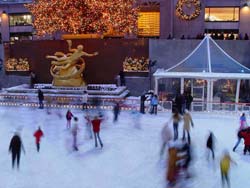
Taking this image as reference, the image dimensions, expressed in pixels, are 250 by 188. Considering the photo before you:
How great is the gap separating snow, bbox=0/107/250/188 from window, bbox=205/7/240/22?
20.5 meters

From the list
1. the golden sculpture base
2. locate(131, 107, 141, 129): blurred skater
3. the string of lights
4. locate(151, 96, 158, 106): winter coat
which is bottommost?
locate(131, 107, 141, 129): blurred skater

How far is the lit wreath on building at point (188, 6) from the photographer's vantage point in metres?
33.1

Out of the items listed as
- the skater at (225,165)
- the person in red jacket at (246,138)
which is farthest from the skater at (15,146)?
the person in red jacket at (246,138)

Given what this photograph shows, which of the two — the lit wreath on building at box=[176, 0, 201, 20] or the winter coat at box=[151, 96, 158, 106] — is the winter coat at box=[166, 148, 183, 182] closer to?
the winter coat at box=[151, 96, 158, 106]

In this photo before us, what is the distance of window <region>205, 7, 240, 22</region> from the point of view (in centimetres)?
3753

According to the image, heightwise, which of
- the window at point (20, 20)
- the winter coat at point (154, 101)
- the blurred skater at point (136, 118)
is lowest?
the blurred skater at point (136, 118)

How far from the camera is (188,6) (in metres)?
33.9

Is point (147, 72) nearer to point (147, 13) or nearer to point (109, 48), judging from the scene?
point (109, 48)

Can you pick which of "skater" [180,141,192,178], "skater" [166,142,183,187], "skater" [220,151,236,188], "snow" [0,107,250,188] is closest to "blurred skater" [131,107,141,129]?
"snow" [0,107,250,188]

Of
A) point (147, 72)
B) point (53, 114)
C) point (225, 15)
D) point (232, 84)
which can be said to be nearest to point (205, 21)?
point (225, 15)

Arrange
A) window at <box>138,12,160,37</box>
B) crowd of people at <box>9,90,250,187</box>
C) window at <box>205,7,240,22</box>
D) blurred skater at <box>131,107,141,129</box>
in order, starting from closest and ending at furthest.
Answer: crowd of people at <box>9,90,250,187</box>
blurred skater at <box>131,107,141,129</box>
window at <box>205,7,240,22</box>
window at <box>138,12,160,37</box>

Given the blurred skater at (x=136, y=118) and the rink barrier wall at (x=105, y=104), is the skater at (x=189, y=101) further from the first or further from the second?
the blurred skater at (x=136, y=118)

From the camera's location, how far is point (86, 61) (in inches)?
1096

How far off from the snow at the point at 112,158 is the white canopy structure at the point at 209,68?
3177 millimetres
